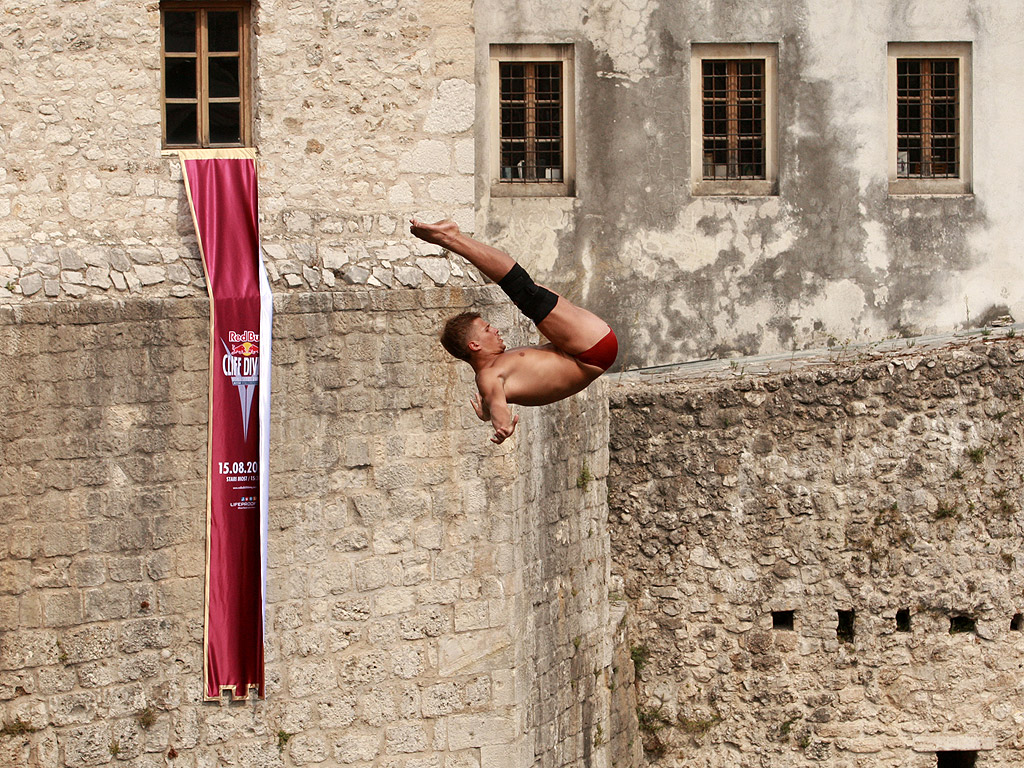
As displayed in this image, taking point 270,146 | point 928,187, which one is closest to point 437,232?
point 270,146

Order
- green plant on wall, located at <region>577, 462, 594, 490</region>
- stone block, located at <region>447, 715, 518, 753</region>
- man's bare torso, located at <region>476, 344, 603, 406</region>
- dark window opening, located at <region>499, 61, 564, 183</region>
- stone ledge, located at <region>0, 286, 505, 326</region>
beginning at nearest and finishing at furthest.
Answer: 1. man's bare torso, located at <region>476, 344, 603, 406</region>
2. stone ledge, located at <region>0, 286, 505, 326</region>
3. stone block, located at <region>447, 715, 518, 753</region>
4. green plant on wall, located at <region>577, 462, 594, 490</region>
5. dark window opening, located at <region>499, 61, 564, 183</region>

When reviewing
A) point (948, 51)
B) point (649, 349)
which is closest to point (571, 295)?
point (649, 349)

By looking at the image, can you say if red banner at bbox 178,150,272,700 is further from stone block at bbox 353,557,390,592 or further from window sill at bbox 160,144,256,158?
stone block at bbox 353,557,390,592

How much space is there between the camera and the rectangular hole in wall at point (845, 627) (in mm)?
14438

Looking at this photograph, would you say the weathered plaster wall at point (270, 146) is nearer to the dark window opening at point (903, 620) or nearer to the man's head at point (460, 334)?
the man's head at point (460, 334)

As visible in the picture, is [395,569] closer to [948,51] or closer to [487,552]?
[487,552]

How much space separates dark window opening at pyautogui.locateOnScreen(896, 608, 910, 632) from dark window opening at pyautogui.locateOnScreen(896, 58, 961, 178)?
4.04 metres

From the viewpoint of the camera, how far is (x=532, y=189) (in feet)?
50.5

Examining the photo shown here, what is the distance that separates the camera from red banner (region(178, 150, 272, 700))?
Answer: 10.5m

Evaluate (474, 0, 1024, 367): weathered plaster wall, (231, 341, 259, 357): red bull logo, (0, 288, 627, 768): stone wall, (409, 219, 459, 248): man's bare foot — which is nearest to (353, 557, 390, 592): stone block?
(0, 288, 627, 768): stone wall

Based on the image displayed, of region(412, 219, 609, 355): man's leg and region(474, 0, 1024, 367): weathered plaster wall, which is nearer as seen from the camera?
region(412, 219, 609, 355): man's leg

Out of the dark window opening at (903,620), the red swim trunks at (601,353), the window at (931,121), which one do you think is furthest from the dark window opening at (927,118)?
the red swim trunks at (601,353)

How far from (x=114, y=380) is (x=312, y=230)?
156cm

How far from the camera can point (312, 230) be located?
35.8 feet
